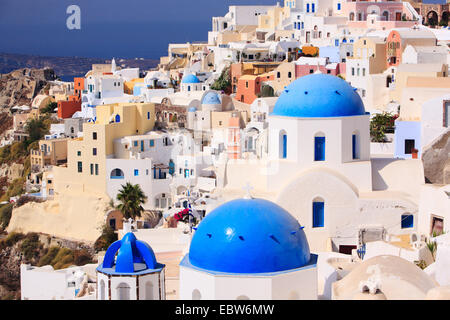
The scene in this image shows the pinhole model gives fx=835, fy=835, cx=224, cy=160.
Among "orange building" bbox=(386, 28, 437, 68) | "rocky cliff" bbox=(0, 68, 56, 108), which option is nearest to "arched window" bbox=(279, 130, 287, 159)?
"orange building" bbox=(386, 28, 437, 68)

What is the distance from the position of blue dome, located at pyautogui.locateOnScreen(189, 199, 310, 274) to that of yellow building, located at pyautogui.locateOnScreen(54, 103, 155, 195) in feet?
76.6

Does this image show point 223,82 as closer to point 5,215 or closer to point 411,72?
point 5,215

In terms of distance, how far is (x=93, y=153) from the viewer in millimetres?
36656

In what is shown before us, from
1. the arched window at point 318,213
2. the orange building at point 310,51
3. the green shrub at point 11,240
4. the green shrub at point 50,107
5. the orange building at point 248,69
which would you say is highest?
the orange building at point 310,51

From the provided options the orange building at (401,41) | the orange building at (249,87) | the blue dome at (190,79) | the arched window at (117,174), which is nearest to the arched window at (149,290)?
the arched window at (117,174)

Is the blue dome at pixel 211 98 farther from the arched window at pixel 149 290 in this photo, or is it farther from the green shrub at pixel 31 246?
the arched window at pixel 149 290

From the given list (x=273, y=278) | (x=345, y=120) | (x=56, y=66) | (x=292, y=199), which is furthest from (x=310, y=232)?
(x=56, y=66)

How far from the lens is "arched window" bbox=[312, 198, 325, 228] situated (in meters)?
20.2

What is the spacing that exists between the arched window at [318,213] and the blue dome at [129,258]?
696 centimetres

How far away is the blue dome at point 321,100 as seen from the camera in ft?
67.2

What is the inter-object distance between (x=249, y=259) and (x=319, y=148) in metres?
8.14

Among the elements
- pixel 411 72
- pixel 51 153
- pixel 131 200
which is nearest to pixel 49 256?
pixel 131 200

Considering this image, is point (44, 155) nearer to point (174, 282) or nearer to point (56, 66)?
point (174, 282)

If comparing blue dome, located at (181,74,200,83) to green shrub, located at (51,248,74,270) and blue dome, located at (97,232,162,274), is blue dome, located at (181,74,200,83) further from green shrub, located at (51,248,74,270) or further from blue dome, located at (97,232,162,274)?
blue dome, located at (97,232,162,274)
